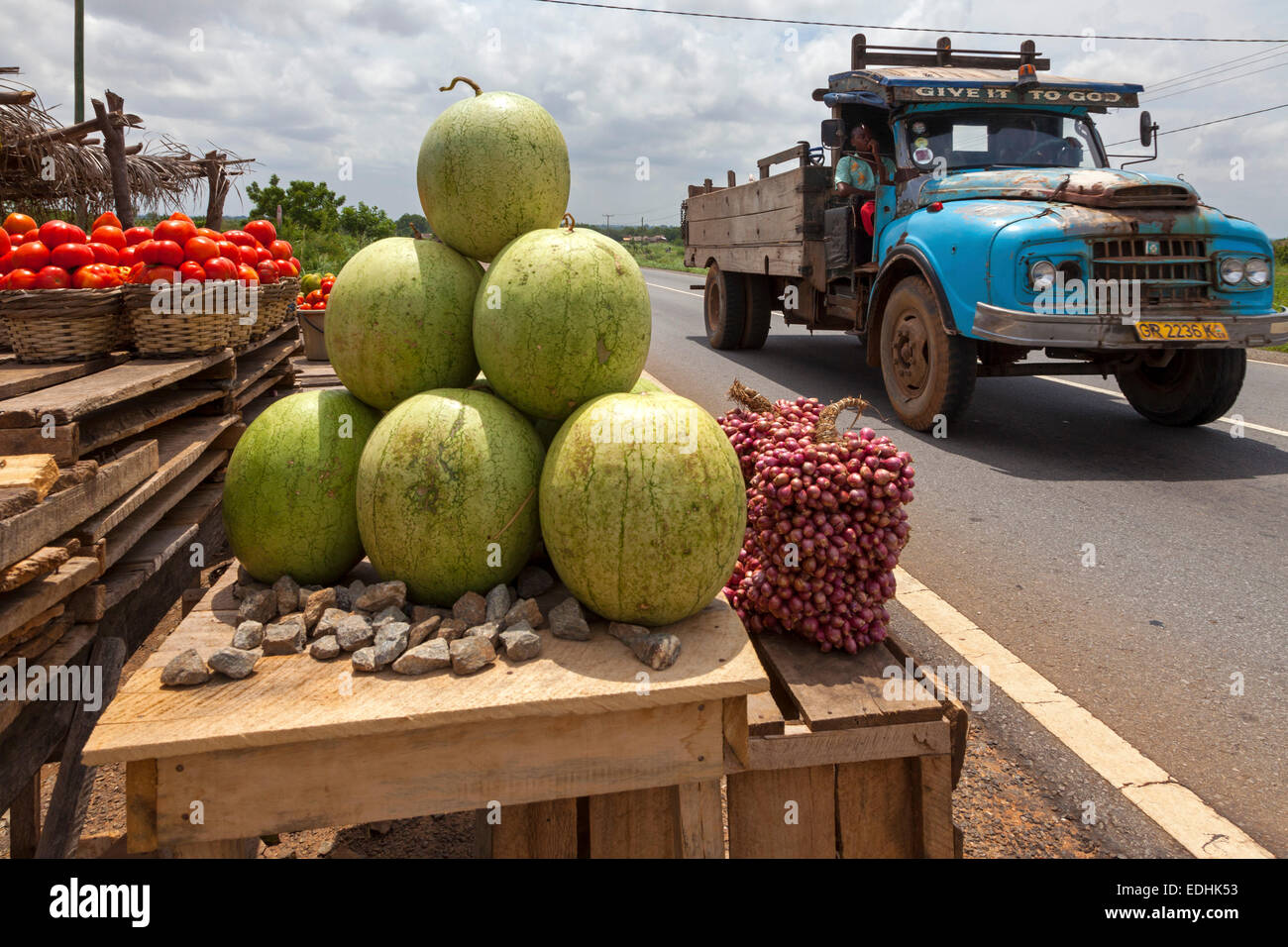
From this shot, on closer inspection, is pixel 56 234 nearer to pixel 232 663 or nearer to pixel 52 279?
pixel 52 279

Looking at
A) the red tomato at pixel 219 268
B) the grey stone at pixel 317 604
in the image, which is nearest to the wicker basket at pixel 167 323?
the red tomato at pixel 219 268

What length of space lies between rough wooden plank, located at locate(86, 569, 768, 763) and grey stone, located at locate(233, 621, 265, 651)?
0.05 meters

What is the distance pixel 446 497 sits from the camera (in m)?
1.88

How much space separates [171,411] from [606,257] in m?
2.27

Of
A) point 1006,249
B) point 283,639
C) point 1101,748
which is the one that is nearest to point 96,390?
point 283,639

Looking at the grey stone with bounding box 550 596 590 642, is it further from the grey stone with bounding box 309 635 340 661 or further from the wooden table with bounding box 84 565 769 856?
the grey stone with bounding box 309 635 340 661

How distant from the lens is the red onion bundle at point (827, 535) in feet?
6.98

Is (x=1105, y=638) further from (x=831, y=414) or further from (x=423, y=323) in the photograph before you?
(x=423, y=323)

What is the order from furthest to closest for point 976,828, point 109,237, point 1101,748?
point 109,237, point 1101,748, point 976,828

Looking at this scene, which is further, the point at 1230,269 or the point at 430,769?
the point at 1230,269

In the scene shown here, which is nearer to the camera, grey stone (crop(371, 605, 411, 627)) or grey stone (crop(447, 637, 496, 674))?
grey stone (crop(447, 637, 496, 674))

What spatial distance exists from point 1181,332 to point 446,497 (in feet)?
19.5

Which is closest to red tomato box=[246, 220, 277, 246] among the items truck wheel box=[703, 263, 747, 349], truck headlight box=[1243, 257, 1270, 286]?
truck wheel box=[703, 263, 747, 349]

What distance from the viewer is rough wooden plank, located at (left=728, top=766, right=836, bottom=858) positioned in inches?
75.2
